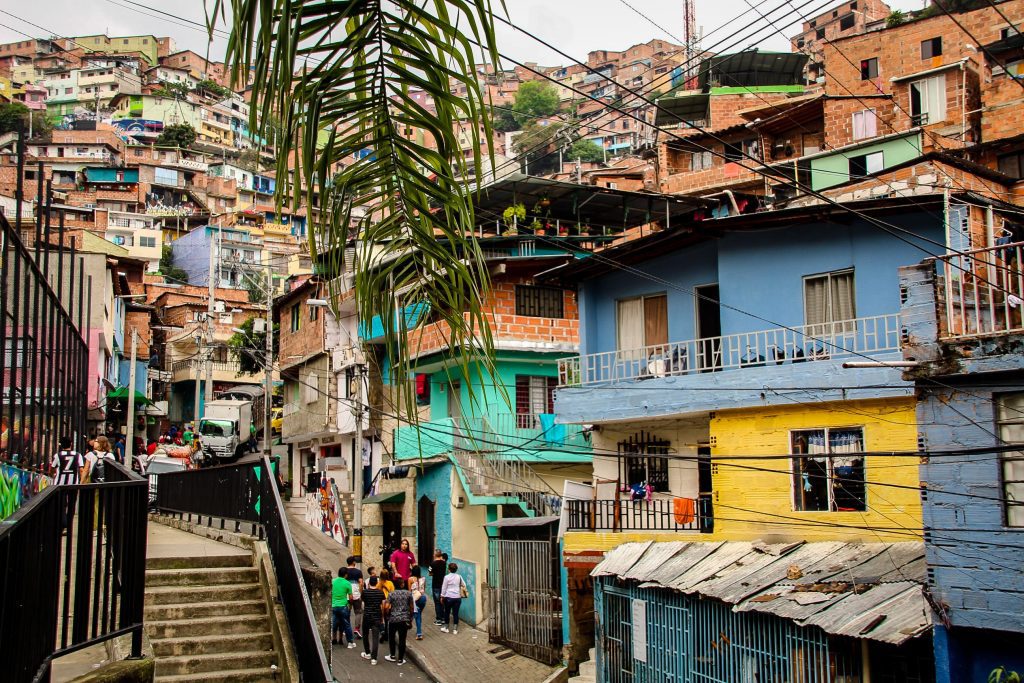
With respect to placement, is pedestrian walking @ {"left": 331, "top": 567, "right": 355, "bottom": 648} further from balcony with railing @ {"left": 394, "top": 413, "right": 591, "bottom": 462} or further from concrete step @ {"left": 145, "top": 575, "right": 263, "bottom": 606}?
concrete step @ {"left": 145, "top": 575, "right": 263, "bottom": 606}

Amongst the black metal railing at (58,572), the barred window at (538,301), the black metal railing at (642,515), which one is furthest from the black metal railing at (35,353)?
the barred window at (538,301)

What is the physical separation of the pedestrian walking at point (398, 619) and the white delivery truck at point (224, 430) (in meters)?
28.0

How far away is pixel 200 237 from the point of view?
268ft

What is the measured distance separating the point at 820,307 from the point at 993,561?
8209mm

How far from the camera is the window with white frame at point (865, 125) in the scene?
40750 mm

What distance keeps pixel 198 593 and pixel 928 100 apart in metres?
36.3

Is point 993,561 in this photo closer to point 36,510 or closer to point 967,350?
point 967,350

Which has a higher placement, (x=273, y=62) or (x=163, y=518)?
(x=273, y=62)

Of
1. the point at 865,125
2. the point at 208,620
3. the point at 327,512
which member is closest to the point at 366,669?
the point at 208,620

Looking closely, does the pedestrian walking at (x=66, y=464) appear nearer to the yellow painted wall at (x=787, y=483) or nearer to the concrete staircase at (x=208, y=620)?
the concrete staircase at (x=208, y=620)

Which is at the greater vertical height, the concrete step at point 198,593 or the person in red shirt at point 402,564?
the concrete step at point 198,593

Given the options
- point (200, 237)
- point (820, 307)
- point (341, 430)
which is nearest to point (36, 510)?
point (820, 307)

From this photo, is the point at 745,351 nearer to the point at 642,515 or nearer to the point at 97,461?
the point at 642,515

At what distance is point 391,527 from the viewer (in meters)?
35.4
